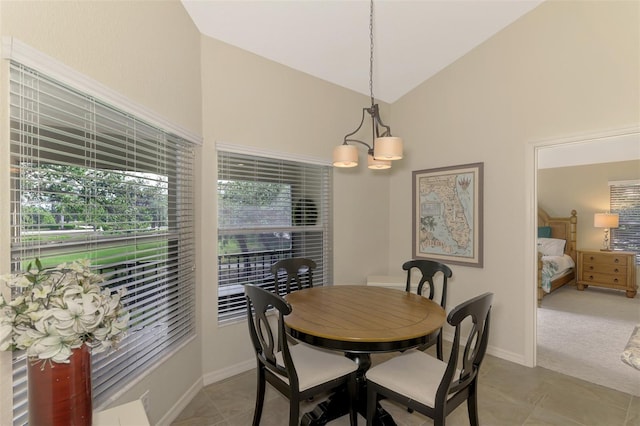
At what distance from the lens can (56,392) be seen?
102 cm

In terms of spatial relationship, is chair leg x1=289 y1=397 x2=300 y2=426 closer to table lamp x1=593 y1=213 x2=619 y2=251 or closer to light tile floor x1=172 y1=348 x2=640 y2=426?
light tile floor x1=172 y1=348 x2=640 y2=426

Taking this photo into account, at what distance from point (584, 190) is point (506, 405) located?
558cm

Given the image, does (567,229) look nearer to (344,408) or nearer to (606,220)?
(606,220)

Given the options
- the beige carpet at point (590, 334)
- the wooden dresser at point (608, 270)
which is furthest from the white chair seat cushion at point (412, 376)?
the wooden dresser at point (608, 270)

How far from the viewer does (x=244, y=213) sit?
9.57 ft

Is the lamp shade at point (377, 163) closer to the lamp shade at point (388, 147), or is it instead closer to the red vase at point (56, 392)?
the lamp shade at point (388, 147)

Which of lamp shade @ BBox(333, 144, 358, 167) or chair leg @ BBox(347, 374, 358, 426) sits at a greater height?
lamp shade @ BBox(333, 144, 358, 167)

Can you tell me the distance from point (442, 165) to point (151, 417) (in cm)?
348

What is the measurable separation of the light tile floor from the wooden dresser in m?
3.33

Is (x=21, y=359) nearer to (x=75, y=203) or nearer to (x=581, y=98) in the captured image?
(x=75, y=203)

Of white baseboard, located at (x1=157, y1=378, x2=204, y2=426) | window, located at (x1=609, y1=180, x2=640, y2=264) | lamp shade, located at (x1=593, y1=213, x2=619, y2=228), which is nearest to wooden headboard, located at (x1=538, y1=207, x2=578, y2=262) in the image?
lamp shade, located at (x1=593, y1=213, x2=619, y2=228)

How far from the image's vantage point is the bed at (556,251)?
498 centimetres

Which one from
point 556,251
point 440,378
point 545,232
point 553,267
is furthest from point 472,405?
point 545,232

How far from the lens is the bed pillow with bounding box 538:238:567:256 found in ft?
19.2
